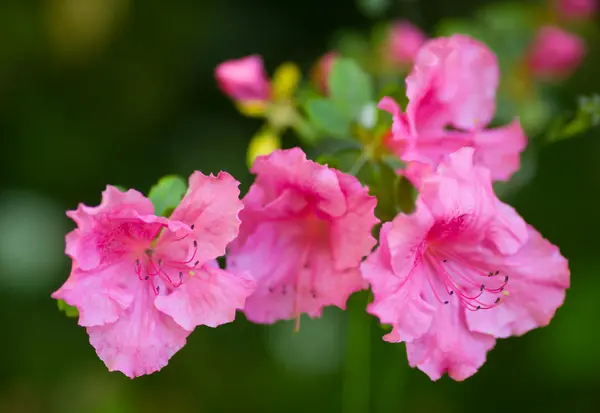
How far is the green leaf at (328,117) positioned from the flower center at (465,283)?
0.68 ft

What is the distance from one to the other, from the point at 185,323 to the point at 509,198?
1.08 metres

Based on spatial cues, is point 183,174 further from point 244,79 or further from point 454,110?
point 454,110

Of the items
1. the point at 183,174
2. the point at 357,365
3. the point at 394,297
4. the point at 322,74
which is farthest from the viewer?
the point at 183,174

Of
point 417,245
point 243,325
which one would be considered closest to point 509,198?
point 243,325

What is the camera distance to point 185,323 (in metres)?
0.77

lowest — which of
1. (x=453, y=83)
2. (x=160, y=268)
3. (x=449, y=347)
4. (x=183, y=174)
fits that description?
(x=183, y=174)

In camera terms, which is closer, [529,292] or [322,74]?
[529,292]

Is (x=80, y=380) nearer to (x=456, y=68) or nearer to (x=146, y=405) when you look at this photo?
(x=146, y=405)

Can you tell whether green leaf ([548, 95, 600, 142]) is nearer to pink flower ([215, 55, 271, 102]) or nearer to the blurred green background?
pink flower ([215, 55, 271, 102])

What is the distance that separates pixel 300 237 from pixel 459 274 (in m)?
0.19

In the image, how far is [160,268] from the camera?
833 millimetres

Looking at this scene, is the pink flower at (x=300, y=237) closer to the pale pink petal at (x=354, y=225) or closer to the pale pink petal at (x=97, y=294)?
the pale pink petal at (x=354, y=225)

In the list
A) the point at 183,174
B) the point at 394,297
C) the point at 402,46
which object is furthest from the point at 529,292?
the point at 183,174

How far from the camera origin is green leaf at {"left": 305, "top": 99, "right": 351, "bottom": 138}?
3.14 ft
